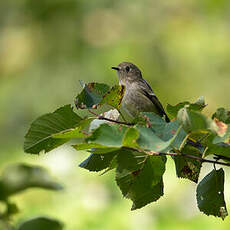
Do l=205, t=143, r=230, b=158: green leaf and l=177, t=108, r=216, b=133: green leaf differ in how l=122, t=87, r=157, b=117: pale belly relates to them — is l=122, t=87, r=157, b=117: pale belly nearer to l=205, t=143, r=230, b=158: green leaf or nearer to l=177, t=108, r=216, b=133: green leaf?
l=205, t=143, r=230, b=158: green leaf

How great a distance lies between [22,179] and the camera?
1642mm

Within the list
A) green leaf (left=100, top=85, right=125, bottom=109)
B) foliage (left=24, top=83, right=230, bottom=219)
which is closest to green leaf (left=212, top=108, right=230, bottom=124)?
foliage (left=24, top=83, right=230, bottom=219)

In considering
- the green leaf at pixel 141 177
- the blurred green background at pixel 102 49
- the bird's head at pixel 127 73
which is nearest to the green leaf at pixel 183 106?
the green leaf at pixel 141 177

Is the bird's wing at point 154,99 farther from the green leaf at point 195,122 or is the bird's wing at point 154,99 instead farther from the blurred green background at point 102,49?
the blurred green background at point 102,49

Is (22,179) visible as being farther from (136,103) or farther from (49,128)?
(136,103)

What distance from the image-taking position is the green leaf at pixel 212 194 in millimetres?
1363

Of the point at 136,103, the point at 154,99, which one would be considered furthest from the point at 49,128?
the point at 154,99

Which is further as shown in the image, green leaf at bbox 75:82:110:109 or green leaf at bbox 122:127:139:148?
green leaf at bbox 75:82:110:109

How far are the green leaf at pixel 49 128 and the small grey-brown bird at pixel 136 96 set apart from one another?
1.69 m

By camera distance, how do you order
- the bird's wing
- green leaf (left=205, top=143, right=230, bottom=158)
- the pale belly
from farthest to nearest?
the bird's wing → the pale belly → green leaf (left=205, top=143, right=230, bottom=158)

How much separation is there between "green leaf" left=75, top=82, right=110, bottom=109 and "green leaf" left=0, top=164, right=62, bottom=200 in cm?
39

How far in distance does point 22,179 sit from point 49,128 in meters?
0.46

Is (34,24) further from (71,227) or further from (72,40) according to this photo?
(71,227)

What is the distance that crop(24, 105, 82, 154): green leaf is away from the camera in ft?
4.07
